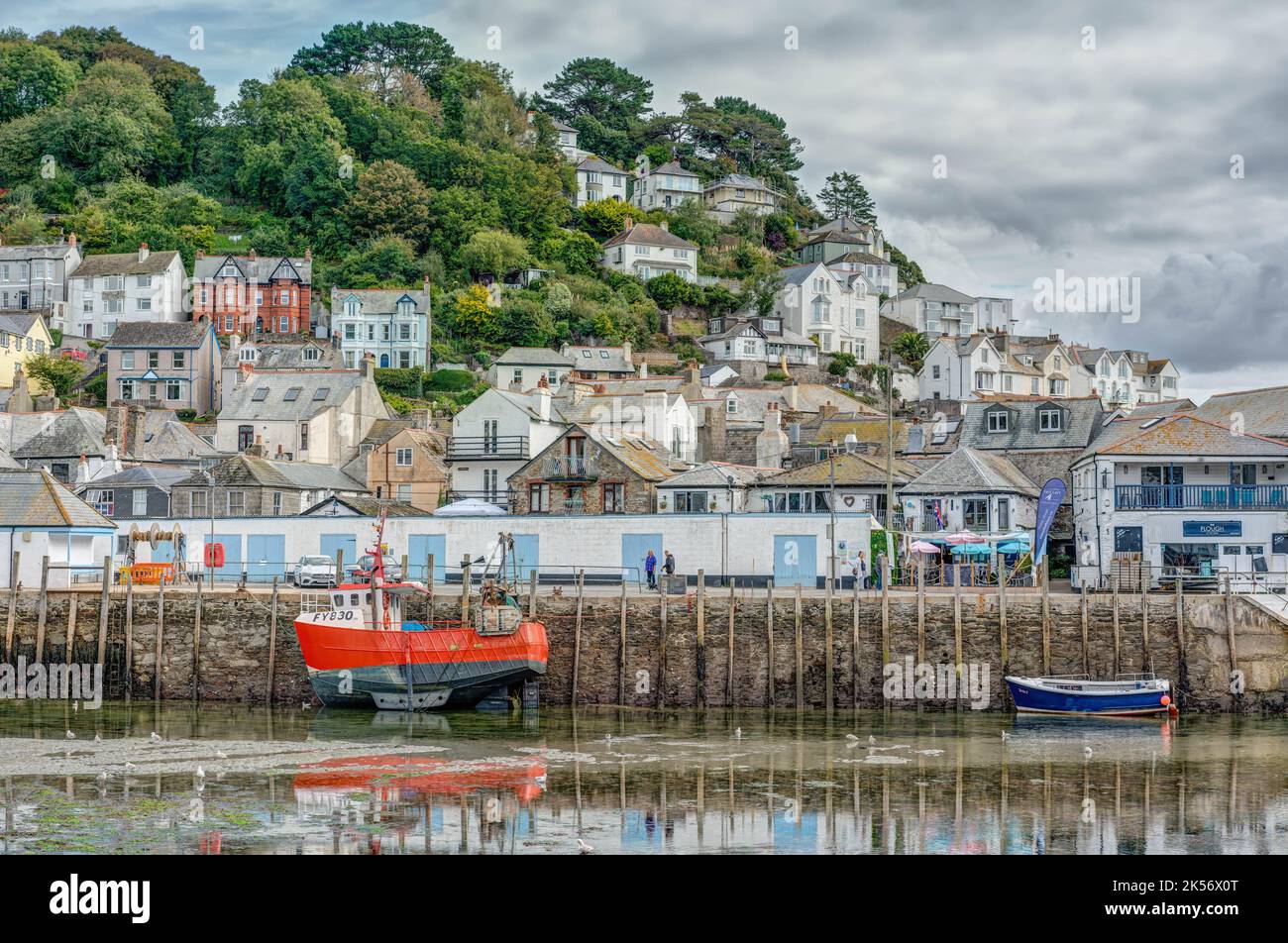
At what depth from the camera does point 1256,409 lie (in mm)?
59438

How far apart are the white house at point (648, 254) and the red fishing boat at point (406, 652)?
89.9 m

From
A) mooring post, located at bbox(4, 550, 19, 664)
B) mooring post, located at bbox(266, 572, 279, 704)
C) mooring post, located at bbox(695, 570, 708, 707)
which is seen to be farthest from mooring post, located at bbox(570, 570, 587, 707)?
mooring post, located at bbox(4, 550, 19, 664)

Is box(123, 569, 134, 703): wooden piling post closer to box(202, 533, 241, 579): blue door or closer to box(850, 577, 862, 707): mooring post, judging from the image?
box(202, 533, 241, 579): blue door

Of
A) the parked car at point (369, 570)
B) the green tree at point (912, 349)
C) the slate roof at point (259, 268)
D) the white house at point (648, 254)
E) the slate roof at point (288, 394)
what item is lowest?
the parked car at point (369, 570)

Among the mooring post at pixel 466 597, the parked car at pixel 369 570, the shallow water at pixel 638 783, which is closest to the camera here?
the shallow water at pixel 638 783

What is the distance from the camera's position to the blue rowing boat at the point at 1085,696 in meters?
37.3

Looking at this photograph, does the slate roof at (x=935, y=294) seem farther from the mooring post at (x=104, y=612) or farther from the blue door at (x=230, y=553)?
the mooring post at (x=104, y=612)

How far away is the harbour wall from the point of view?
126ft

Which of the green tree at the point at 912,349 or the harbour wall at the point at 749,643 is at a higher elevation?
the green tree at the point at 912,349

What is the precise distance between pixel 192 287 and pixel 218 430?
38848 millimetres

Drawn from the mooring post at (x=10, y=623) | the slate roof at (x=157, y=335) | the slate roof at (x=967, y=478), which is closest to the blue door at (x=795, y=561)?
the slate roof at (x=967, y=478)

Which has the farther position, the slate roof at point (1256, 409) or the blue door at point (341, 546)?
the slate roof at point (1256, 409)

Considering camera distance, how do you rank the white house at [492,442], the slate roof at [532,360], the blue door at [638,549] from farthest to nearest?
1. the slate roof at [532,360]
2. the white house at [492,442]
3. the blue door at [638,549]
